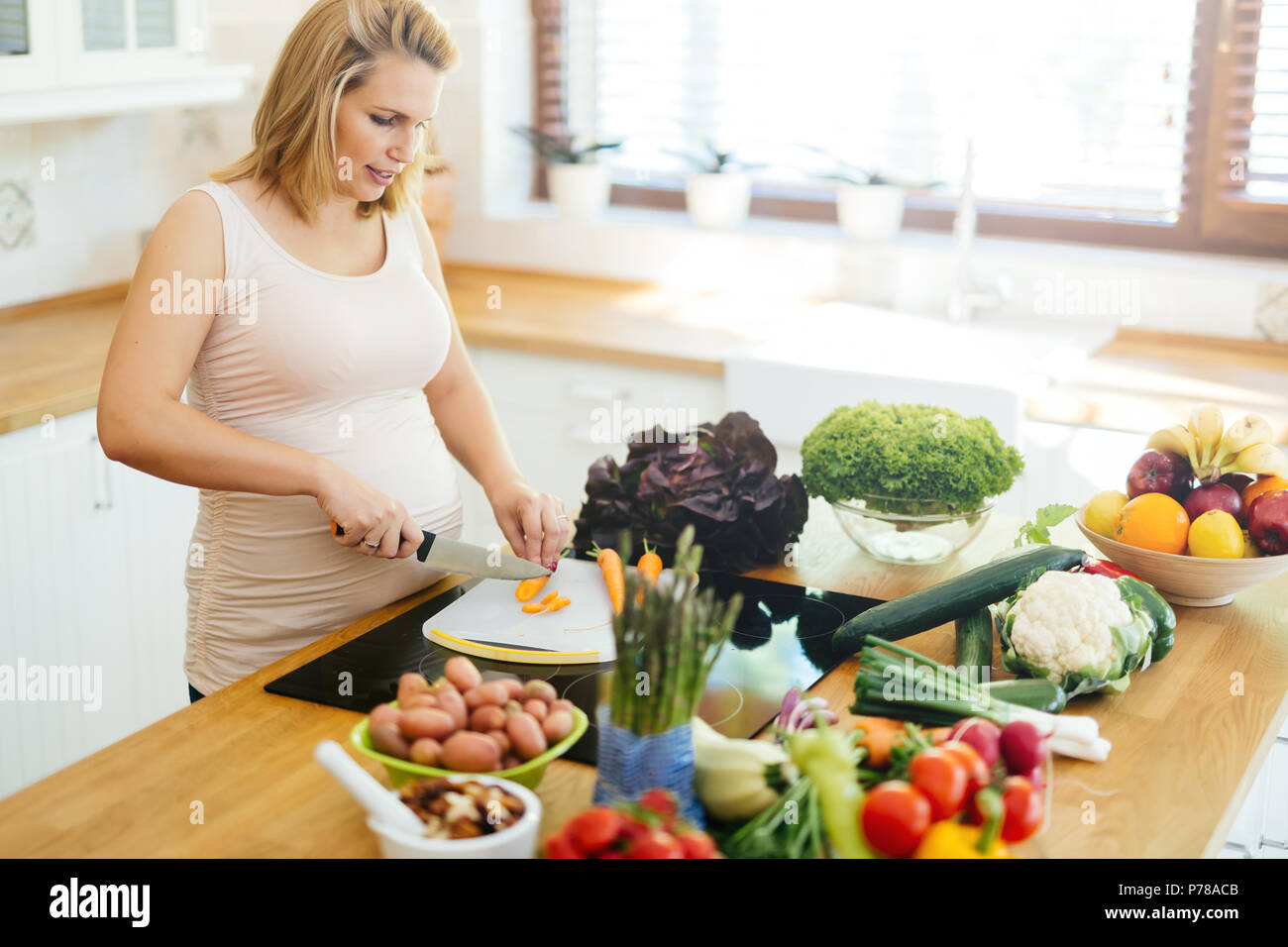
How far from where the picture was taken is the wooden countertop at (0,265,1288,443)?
2.45 m

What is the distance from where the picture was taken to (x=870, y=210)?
3229 millimetres

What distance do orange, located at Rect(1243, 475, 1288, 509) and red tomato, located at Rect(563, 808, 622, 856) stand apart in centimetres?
101

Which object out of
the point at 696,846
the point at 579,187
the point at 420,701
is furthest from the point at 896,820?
the point at 579,187

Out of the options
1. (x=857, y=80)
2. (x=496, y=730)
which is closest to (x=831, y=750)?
(x=496, y=730)

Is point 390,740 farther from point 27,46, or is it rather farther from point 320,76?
point 27,46

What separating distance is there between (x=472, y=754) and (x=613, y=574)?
509mm

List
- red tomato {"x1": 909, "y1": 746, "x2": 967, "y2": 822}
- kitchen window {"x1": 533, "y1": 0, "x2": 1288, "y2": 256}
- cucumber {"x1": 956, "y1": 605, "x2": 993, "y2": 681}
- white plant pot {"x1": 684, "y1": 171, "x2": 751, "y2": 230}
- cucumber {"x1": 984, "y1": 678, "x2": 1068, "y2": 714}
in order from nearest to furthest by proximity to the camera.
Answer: red tomato {"x1": 909, "y1": 746, "x2": 967, "y2": 822} → cucumber {"x1": 984, "y1": 678, "x2": 1068, "y2": 714} → cucumber {"x1": 956, "y1": 605, "x2": 993, "y2": 681} → kitchen window {"x1": 533, "y1": 0, "x2": 1288, "y2": 256} → white plant pot {"x1": 684, "y1": 171, "x2": 751, "y2": 230}

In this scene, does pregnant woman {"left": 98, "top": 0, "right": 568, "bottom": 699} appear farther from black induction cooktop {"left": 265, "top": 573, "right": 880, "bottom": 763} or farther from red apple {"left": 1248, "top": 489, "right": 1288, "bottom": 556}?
red apple {"left": 1248, "top": 489, "right": 1288, "bottom": 556}

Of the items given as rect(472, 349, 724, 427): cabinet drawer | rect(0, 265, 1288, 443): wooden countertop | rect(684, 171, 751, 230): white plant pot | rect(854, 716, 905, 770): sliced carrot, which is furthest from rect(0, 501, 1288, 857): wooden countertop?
rect(684, 171, 751, 230): white plant pot

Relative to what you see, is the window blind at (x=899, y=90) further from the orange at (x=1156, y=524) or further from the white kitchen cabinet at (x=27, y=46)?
the orange at (x=1156, y=524)

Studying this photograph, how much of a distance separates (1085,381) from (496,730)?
6.08 ft

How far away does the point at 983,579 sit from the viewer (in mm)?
1438

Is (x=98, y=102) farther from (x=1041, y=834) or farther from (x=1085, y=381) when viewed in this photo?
(x=1041, y=834)
